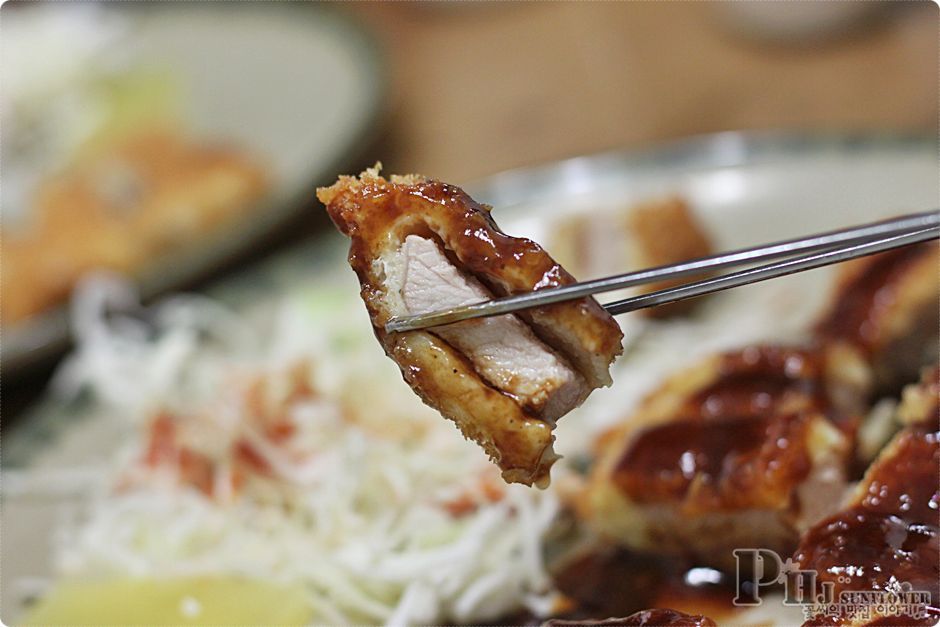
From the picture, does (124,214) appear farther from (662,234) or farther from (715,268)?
(715,268)

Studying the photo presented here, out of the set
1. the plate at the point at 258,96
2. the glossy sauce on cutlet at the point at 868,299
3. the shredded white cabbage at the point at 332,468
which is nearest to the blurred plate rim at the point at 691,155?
the shredded white cabbage at the point at 332,468

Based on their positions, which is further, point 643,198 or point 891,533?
point 643,198

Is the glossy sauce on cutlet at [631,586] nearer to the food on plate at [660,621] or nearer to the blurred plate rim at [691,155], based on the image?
the food on plate at [660,621]

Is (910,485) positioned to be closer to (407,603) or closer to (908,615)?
(908,615)

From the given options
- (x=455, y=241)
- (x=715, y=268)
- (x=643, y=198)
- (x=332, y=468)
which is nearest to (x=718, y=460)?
(x=715, y=268)

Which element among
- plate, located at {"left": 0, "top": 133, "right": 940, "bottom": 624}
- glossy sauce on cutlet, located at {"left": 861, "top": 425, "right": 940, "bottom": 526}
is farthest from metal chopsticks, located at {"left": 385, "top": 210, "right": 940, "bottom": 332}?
plate, located at {"left": 0, "top": 133, "right": 940, "bottom": 624}

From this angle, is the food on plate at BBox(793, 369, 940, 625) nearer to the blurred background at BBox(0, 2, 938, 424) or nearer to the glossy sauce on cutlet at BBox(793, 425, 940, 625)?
the glossy sauce on cutlet at BBox(793, 425, 940, 625)
